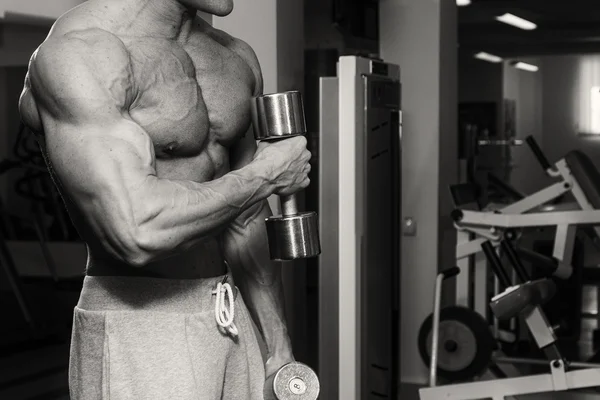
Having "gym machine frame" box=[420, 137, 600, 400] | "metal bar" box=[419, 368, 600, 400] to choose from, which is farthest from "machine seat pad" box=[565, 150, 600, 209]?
"metal bar" box=[419, 368, 600, 400]

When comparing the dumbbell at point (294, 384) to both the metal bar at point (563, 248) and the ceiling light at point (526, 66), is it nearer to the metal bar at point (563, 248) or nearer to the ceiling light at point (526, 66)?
the metal bar at point (563, 248)

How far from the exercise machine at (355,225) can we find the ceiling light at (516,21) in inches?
256

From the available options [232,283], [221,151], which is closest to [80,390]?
[232,283]

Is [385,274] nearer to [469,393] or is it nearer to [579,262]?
[469,393]

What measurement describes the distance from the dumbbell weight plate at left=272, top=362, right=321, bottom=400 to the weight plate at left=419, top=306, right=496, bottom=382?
9.54ft

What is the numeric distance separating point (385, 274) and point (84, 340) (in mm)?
2044

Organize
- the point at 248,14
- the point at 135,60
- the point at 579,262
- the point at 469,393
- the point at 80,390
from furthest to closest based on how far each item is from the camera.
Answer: the point at 579,262, the point at 469,393, the point at 248,14, the point at 80,390, the point at 135,60

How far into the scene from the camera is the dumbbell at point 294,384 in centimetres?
152

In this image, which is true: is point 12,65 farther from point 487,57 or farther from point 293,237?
point 487,57

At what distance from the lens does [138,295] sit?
55.4 inches

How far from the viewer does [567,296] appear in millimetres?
5691

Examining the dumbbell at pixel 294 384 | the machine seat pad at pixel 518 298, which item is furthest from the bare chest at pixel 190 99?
the machine seat pad at pixel 518 298

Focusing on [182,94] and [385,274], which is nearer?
[182,94]

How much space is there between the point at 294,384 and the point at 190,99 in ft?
1.76
